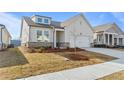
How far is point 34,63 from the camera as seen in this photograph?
652 centimetres

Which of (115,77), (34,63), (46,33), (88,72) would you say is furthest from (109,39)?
(34,63)

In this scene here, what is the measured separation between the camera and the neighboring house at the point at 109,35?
10.3 meters

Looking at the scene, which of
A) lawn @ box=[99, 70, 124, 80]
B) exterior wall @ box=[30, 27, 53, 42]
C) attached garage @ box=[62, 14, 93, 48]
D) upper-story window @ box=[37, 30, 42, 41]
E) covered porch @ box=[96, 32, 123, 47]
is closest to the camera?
lawn @ box=[99, 70, 124, 80]

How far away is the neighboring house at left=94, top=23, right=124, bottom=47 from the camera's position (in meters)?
10.3

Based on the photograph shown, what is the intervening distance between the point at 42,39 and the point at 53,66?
7.58 feet

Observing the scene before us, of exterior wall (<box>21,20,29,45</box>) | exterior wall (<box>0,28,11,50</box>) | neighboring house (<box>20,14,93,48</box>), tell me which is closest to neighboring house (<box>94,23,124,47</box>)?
neighboring house (<box>20,14,93,48</box>)

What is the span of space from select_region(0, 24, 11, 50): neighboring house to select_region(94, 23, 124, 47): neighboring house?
227 inches

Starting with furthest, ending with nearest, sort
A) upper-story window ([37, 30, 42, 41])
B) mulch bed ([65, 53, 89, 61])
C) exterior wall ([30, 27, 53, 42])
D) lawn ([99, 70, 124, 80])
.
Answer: upper-story window ([37, 30, 42, 41])
exterior wall ([30, 27, 53, 42])
mulch bed ([65, 53, 89, 61])
lawn ([99, 70, 124, 80])

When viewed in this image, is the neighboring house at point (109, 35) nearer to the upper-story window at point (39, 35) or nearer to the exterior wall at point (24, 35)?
the upper-story window at point (39, 35)

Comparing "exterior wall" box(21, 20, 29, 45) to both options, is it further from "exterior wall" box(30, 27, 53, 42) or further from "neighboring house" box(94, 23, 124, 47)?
"neighboring house" box(94, 23, 124, 47)
